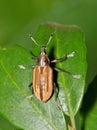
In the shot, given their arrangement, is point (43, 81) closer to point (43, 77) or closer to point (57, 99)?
point (43, 77)

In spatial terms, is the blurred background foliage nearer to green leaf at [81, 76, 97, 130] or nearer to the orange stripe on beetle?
the orange stripe on beetle

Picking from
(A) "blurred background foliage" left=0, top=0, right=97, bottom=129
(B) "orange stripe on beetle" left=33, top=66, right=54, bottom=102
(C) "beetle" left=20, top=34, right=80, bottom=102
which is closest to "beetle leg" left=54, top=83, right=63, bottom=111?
(C) "beetle" left=20, top=34, right=80, bottom=102

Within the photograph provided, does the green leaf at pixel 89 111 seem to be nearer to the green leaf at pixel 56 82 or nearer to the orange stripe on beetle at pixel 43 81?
the green leaf at pixel 56 82

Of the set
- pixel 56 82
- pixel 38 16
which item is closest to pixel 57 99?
pixel 56 82

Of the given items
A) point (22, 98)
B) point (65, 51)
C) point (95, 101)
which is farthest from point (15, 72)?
point (95, 101)

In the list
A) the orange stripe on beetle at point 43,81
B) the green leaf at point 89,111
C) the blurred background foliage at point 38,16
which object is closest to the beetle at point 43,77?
the orange stripe on beetle at point 43,81

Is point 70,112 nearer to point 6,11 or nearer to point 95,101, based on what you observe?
point 95,101
